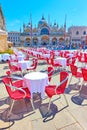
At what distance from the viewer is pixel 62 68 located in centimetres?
826

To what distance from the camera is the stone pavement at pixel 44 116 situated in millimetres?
2814

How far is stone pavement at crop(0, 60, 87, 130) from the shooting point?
281 centimetres

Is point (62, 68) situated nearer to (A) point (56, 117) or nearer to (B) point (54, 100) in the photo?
(B) point (54, 100)

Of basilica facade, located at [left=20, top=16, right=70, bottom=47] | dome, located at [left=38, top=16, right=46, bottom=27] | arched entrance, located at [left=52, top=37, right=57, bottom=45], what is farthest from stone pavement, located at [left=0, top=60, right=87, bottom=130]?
dome, located at [left=38, top=16, right=46, bottom=27]

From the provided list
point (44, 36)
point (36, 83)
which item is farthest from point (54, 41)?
point (36, 83)

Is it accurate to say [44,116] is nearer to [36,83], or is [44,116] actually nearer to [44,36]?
[36,83]

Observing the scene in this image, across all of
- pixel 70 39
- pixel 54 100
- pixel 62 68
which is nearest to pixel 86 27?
pixel 70 39

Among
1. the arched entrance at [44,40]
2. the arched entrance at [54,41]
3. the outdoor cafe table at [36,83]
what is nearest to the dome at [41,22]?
the arched entrance at [44,40]

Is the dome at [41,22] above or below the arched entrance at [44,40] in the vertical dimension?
above

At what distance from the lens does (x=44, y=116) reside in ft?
10.4

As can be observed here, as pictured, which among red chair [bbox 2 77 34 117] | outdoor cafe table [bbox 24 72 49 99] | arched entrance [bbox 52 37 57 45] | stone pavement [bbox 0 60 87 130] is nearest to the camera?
stone pavement [bbox 0 60 87 130]

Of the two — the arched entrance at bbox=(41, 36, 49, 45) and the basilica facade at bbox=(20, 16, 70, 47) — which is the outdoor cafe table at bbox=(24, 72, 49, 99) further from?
the arched entrance at bbox=(41, 36, 49, 45)

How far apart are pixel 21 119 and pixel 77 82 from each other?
3.31 metres

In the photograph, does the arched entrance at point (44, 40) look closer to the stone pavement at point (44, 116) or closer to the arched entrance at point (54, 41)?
the arched entrance at point (54, 41)
